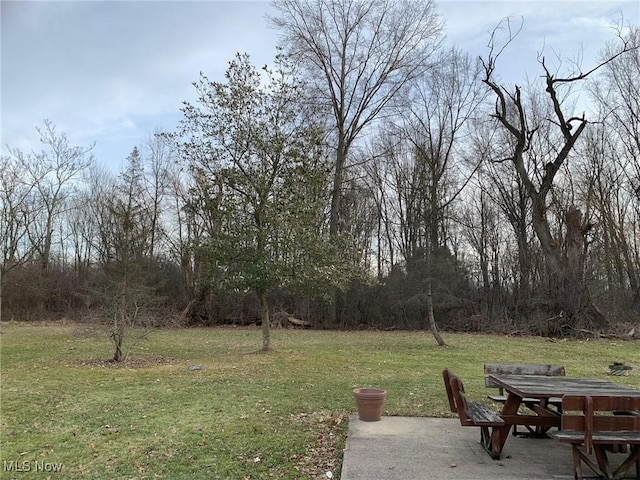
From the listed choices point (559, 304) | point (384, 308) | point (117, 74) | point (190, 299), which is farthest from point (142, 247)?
point (559, 304)

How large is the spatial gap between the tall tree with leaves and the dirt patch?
2018 millimetres

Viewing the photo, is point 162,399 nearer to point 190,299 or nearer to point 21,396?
point 21,396

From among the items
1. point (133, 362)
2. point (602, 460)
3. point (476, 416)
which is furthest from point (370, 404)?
point (133, 362)

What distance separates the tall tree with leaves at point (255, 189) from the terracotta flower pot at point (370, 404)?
558 centimetres

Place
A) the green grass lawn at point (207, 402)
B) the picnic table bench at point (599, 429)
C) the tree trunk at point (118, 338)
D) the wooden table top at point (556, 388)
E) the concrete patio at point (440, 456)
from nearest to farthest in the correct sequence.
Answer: the picnic table bench at point (599, 429) < the concrete patio at point (440, 456) < the wooden table top at point (556, 388) < the green grass lawn at point (207, 402) < the tree trunk at point (118, 338)

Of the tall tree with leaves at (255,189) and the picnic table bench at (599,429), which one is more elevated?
the tall tree with leaves at (255,189)

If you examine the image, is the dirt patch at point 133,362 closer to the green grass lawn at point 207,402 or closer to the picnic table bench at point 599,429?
the green grass lawn at point 207,402

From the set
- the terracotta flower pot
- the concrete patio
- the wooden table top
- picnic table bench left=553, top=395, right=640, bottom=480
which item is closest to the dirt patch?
the terracotta flower pot

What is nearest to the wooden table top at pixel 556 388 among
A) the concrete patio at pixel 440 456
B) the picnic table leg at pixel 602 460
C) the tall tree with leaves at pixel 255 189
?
the picnic table leg at pixel 602 460

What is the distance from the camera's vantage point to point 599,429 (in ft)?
11.5

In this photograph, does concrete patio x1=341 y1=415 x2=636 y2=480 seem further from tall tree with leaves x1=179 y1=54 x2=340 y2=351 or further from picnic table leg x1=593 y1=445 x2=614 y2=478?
tall tree with leaves x1=179 y1=54 x2=340 y2=351

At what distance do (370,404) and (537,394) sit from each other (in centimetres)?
195

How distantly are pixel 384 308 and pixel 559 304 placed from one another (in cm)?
738

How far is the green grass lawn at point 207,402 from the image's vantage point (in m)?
4.17
